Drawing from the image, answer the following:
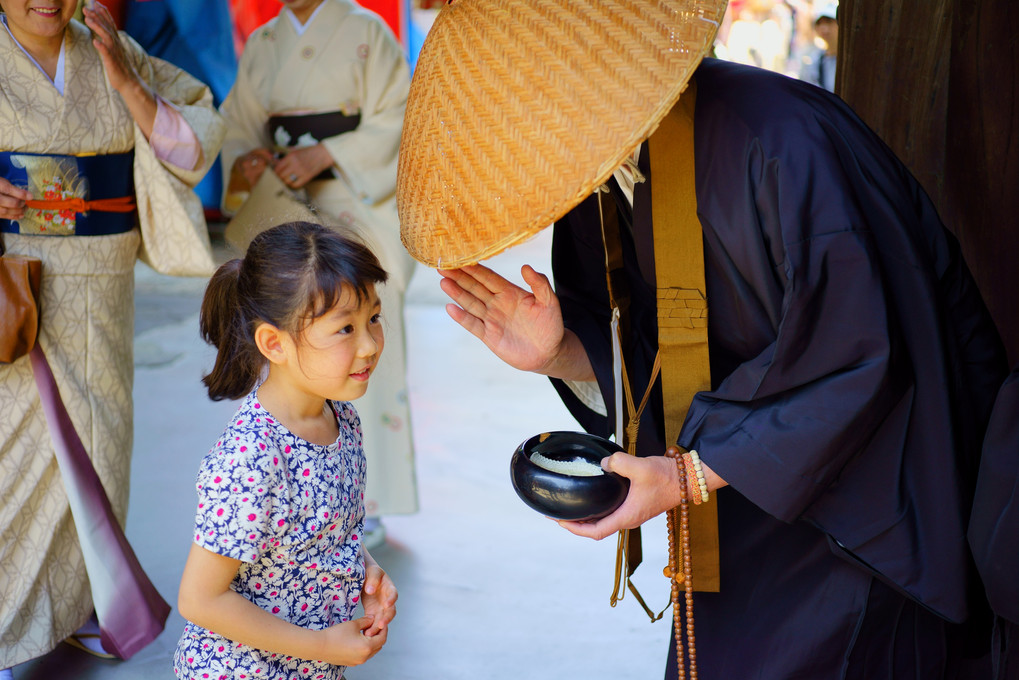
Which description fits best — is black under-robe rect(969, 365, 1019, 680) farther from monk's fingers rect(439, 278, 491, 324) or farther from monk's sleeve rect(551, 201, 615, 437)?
monk's fingers rect(439, 278, 491, 324)

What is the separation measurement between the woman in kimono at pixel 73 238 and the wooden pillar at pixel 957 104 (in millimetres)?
1745

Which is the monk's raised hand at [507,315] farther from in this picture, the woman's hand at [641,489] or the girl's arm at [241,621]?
the girl's arm at [241,621]

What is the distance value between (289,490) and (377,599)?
26cm

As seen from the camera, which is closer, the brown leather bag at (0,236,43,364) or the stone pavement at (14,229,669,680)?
the brown leather bag at (0,236,43,364)

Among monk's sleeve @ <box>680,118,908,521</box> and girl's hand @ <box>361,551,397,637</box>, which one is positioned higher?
monk's sleeve @ <box>680,118,908,521</box>

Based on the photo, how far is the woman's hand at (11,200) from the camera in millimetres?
2260

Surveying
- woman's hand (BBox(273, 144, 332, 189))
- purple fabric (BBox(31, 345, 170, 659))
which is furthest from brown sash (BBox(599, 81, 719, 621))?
woman's hand (BBox(273, 144, 332, 189))

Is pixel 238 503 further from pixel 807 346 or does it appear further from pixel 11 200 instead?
pixel 11 200

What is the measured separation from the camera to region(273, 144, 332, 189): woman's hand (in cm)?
316

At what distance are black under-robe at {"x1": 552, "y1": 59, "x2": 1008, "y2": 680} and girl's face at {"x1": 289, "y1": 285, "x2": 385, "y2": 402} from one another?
47cm

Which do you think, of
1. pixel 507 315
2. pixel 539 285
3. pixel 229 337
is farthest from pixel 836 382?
pixel 229 337

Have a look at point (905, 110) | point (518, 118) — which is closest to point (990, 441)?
point (518, 118)

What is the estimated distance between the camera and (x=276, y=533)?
1.48m

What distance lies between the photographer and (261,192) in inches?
125
